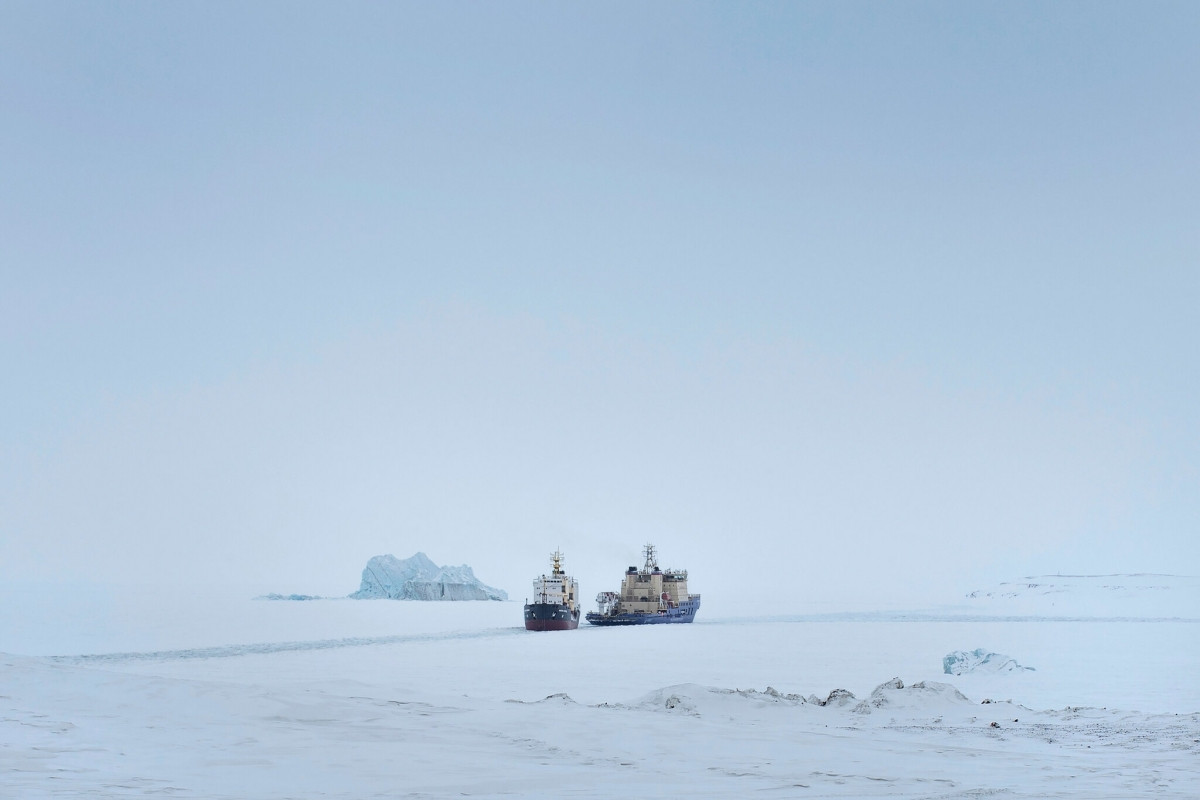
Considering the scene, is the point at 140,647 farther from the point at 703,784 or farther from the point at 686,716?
the point at 703,784

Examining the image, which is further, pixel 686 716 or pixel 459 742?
pixel 686 716

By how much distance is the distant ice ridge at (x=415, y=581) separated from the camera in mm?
173250

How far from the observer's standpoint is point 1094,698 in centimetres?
2281

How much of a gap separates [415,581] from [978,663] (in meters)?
152

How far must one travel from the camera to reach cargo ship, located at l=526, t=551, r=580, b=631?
244 ft

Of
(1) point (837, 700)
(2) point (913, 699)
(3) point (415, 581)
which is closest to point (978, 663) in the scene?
(2) point (913, 699)

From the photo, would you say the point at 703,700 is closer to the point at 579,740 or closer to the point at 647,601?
the point at 579,740

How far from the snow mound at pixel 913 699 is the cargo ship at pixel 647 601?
7024 centimetres

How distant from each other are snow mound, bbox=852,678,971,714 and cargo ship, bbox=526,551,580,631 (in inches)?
2282

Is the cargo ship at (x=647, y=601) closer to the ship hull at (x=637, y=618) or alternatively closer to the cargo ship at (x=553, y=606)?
the ship hull at (x=637, y=618)

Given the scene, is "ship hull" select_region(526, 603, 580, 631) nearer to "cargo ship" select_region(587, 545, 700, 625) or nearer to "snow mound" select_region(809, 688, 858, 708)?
"cargo ship" select_region(587, 545, 700, 625)

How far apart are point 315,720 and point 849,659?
3124cm

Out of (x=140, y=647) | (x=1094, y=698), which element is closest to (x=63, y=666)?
(x=1094, y=698)

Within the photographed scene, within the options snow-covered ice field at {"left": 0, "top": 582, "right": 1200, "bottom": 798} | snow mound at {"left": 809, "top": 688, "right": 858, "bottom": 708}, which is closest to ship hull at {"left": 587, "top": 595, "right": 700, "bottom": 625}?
snow-covered ice field at {"left": 0, "top": 582, "right": 1200, "bottom": 798}
